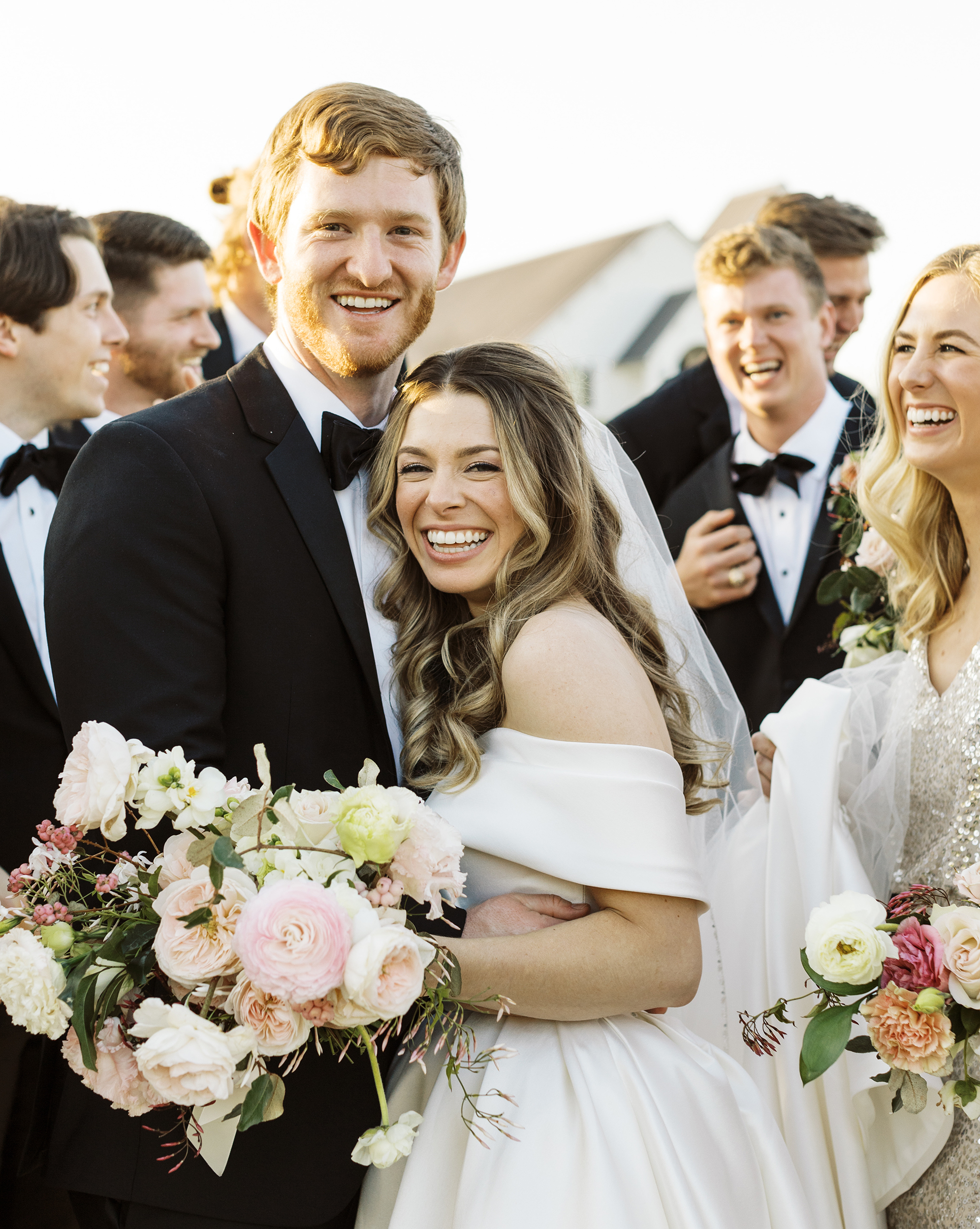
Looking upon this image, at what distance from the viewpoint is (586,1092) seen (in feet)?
7.89

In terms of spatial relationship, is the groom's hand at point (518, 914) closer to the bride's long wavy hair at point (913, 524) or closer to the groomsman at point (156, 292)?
the bride's long wavy hair at point (913, 524)

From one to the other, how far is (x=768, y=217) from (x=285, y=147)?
12.7 ft

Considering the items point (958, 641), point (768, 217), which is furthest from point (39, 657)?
point (768, 217)

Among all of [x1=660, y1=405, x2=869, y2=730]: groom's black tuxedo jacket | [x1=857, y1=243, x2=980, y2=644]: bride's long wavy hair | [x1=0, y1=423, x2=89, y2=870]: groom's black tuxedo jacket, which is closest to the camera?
[x1=857, y1=243, x2=980, y2=644]: bride's long wavy hair

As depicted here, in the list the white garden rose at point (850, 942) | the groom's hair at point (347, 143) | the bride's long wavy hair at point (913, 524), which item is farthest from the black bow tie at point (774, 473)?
the white garden rose at point (850, 942)

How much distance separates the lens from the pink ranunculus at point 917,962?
7.79 feet

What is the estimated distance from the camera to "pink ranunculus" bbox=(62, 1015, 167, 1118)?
2039 mm

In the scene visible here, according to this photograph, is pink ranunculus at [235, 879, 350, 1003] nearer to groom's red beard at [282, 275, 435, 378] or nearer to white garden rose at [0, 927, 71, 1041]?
white garden rose at [0, 927, 71, 1041]

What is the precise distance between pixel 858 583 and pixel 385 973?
8.53ft

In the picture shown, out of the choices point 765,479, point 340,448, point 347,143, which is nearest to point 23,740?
point 340,448

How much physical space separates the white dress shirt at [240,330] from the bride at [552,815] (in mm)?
3664

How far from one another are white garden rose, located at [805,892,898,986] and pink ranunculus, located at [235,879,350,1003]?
3.51 feet

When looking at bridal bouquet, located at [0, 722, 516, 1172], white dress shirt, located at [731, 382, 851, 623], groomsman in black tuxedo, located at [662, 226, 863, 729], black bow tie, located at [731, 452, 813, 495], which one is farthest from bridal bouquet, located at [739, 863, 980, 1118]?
black bow tie, located at [731, 452, 813, 495]

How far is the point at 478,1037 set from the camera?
253 centimetres
